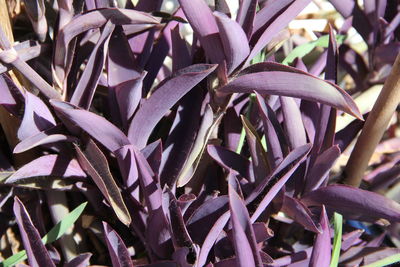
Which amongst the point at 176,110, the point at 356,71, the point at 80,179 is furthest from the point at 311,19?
the point at 80,179

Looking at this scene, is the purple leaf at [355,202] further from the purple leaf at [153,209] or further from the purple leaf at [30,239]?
the purple leaf at [30,239]

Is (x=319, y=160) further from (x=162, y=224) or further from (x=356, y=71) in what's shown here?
(x=356, y=71)

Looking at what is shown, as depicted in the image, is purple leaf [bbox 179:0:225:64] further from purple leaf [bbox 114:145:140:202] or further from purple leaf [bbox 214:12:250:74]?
purple leaf [bbox 114:145:140:202]

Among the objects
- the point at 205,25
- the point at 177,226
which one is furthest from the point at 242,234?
the point at 205,25

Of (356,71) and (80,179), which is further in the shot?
(356,71)

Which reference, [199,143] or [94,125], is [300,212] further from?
[94,125]

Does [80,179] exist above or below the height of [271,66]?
below

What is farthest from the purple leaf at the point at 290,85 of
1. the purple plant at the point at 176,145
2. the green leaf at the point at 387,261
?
the green leaf at the point at 387,261
